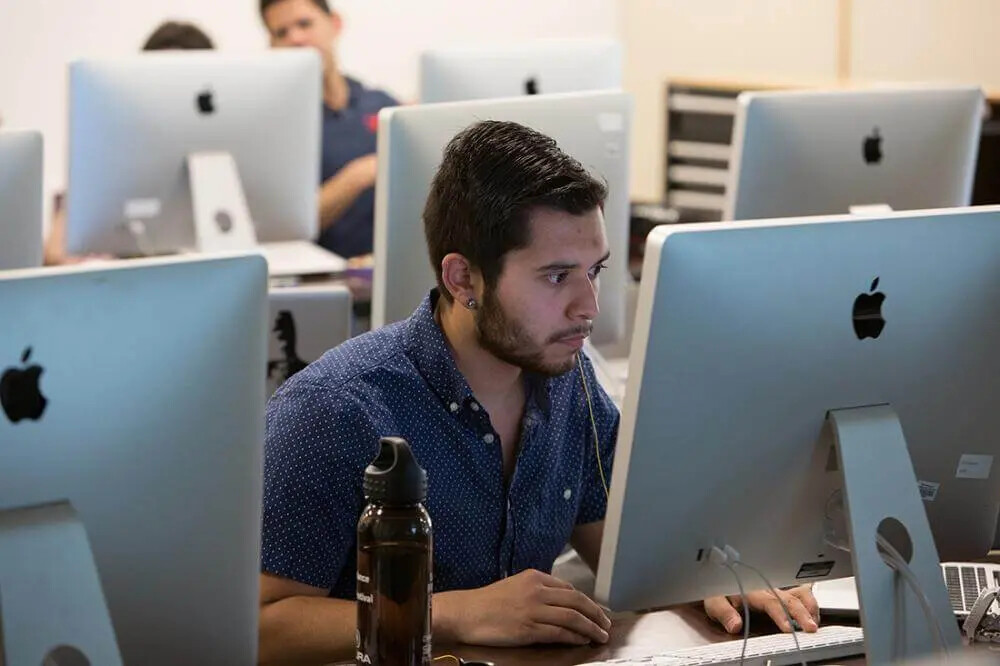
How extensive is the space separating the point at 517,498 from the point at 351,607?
27 centimetres

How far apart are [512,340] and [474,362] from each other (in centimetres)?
11

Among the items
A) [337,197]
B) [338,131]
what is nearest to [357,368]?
[337,197]

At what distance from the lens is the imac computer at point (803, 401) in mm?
1315

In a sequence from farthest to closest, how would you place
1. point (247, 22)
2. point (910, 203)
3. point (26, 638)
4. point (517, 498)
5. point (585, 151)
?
point (247, 22)
point (910, 203)
point (585, 151)
point (517, 498)
point (26, 638)

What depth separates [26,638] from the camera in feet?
3.78

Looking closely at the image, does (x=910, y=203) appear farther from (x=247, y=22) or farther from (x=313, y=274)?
(x=247, y=22)

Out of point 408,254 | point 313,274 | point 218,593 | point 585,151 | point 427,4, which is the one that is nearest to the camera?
point 218,593

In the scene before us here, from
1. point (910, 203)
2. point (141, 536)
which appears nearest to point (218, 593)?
point (141, 536)

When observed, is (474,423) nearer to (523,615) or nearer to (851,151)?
(523,615)

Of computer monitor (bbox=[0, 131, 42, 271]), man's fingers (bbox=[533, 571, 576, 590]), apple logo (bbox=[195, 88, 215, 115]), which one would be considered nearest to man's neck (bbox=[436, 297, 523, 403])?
man's fingers (bbox=[533, 571, 576, 590])

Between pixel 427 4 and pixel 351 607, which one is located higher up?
pixel 427 4

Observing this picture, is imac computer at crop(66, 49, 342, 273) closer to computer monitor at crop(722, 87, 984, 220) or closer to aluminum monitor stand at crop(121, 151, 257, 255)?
aluminum monitor stand at crop(121, 151, 257, 255)

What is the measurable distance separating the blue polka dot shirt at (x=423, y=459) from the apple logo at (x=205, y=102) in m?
1.61

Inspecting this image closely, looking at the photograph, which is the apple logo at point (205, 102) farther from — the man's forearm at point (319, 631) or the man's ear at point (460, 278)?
the man's forearm at point (319, 631)
